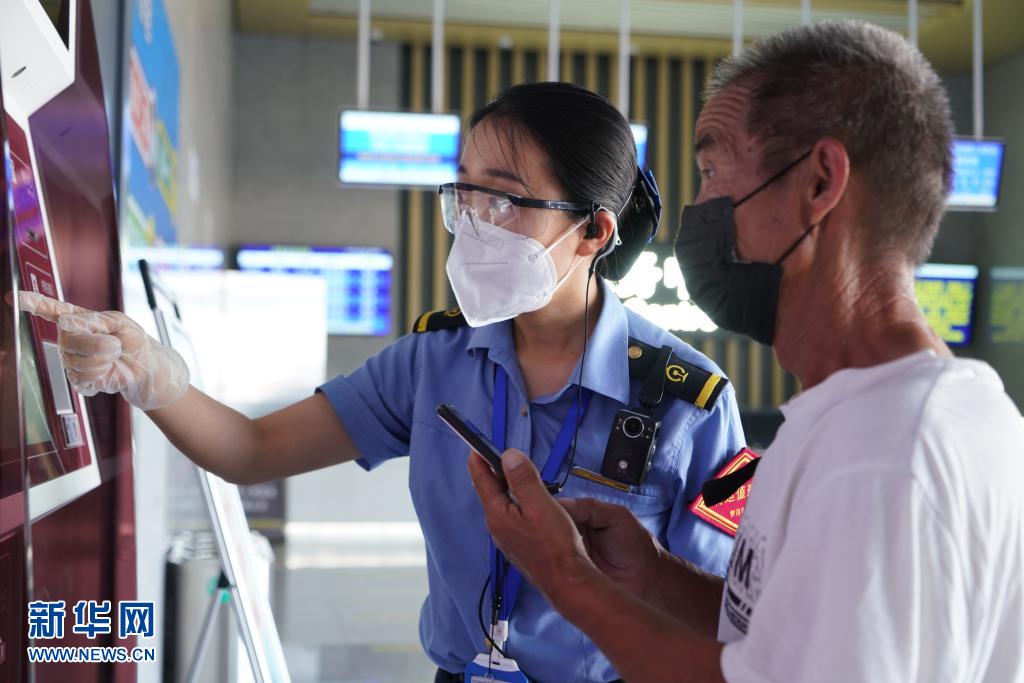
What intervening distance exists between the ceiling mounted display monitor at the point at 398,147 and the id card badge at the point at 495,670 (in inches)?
169

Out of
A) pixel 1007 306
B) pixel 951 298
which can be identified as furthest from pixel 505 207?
pixel 1007 306

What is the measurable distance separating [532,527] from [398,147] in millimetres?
4676

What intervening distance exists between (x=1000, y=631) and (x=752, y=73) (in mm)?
536

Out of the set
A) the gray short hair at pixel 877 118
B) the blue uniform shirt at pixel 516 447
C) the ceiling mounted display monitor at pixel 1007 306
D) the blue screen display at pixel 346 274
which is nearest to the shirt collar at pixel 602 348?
the blue uniform shirt at pixel 516 447

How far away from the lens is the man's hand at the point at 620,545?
1.09 meters

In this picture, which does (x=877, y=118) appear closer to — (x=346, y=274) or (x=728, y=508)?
(x=728, y=508)

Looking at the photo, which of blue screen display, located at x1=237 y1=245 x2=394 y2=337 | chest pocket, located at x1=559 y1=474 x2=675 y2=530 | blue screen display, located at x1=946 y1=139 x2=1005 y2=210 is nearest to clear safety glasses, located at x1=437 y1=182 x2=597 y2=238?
chest pocket, located at x1=559 y1=474 x2=675 y2=530

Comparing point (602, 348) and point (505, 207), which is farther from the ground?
point (505, 207)

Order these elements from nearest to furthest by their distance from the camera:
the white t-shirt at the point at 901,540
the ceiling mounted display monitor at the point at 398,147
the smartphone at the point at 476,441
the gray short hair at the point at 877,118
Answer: the white t-shirt at the point at 901,540
the gray short hair at the point at 877,118
the smartphone at the point at 476,441
the ceiling mounted display monitor at the point at 398,147

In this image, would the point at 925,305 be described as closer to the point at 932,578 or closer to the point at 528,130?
the point at 528,130

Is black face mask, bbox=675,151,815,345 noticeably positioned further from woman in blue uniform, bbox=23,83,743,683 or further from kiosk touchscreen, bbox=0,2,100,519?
kiosk touchscreen, bbox=0,2,100,519

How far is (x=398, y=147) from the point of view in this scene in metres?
5.39

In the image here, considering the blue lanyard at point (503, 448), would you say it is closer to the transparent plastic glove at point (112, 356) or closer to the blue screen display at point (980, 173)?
the transparent plastic glove at point (112, 356)

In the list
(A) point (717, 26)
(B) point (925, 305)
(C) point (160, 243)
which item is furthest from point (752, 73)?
(B) point (925, 305)
